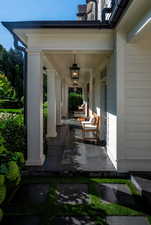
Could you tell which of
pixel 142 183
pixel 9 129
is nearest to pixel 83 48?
pixel 9 129

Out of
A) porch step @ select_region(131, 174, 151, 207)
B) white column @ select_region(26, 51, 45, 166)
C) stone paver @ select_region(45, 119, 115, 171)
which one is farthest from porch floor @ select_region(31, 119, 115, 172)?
porch step @ select_region(131, 174, 151, 207)

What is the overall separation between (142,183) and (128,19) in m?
2.98

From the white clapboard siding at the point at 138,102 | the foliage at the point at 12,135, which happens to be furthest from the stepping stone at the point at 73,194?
the white clapboard siding at the point at 138,102

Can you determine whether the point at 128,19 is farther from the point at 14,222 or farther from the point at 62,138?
the point at 62,138

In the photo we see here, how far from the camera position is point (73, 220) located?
2.65 meters

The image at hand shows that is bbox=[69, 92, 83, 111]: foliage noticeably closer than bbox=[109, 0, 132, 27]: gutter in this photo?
No

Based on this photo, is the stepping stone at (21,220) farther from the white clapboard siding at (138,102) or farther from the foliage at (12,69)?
the foliage at (12,69)

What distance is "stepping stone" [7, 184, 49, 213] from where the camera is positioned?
2.92 meters

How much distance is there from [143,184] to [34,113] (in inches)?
104

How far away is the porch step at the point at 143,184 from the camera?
3.09 meters

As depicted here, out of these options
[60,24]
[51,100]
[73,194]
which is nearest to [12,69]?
[51,100]

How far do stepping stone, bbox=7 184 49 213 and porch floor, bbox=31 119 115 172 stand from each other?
0.65 m

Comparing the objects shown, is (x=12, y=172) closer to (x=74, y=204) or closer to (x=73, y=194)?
(x=74, y=204)

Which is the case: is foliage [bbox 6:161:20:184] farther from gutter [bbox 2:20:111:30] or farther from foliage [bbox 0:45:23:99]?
foliage [bbox 0:45:23:99]
